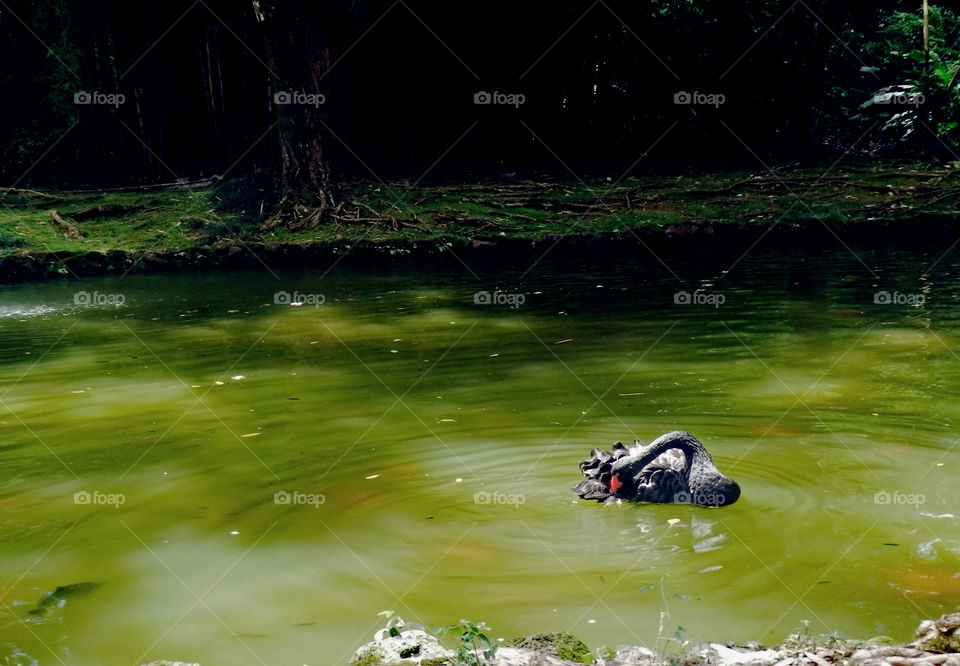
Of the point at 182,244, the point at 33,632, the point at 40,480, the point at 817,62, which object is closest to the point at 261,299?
the point at 182,244

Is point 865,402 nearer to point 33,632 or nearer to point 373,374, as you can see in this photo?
point 373,374

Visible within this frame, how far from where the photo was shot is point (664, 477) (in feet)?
14.4

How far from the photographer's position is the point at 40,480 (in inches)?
201
